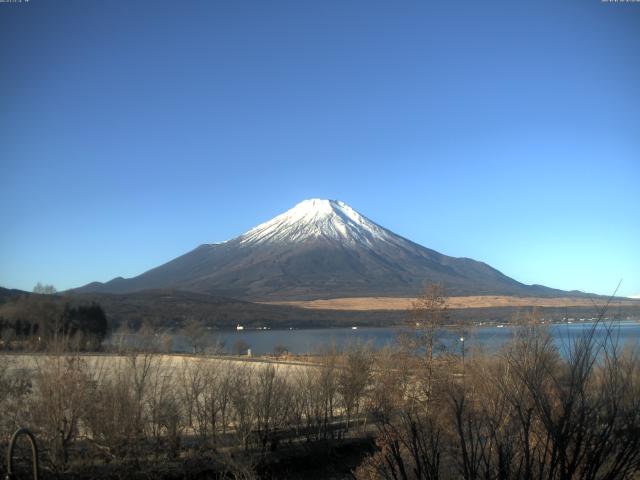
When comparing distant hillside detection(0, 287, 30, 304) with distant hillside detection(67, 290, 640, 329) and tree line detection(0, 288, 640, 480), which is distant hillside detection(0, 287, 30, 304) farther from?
tree line detection(0, 288, 640, 480)

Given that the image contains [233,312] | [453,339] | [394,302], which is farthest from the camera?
[394,302]

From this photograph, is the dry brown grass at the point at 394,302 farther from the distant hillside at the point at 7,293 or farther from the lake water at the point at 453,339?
the distant hillside at the point at 7,293

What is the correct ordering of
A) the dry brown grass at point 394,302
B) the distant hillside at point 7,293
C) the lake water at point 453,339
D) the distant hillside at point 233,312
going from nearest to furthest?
1. the lake water at point 453,339
2. the distant hillside at point 7,293
3. the distant hillside at point 233,312
4. the dry brown grass at point 394,302

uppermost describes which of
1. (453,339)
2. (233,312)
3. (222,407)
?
(233,312)

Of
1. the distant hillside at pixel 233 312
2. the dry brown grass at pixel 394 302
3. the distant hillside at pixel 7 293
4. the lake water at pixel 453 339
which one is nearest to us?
the lake water at pixel 453 339

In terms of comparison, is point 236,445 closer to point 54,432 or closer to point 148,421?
point 148,421

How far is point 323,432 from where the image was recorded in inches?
764

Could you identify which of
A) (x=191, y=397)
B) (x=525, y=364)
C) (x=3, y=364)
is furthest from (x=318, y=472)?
(x=525, y=364)

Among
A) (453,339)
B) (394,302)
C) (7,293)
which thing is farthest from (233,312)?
(453,339)

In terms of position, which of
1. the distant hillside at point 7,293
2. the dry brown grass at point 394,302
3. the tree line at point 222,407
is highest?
the distant hillside at point 7,293

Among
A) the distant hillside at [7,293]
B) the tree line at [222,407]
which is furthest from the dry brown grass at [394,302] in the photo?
the tree line at [222,407]

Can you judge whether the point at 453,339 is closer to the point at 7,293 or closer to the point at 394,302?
the point at 7,293

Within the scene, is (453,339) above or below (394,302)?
below

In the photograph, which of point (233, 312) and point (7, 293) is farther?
point (233, 312)
